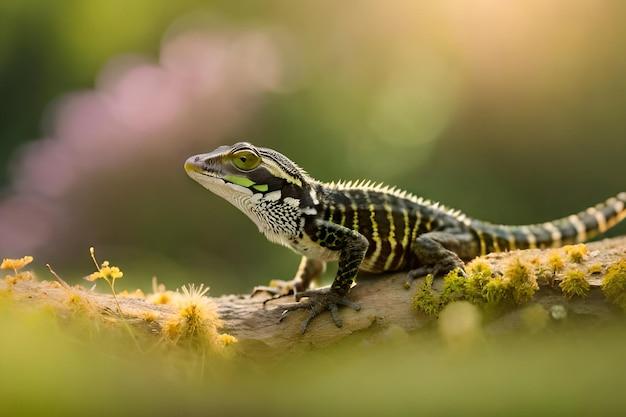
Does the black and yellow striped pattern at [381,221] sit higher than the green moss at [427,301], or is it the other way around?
the black and yellow striped pattern at [381,221]

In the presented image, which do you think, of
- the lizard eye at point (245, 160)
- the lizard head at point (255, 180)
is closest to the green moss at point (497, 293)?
the lizard head at point (255, 180)

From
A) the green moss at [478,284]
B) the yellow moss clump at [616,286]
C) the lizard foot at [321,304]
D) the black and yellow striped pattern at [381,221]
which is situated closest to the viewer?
the yellow moss clump at [616,286]

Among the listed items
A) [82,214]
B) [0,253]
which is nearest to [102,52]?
[82,214]

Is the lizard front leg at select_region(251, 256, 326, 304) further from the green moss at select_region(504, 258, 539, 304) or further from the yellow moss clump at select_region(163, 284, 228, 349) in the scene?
the green moss at select_region(504, 258, 539, 304)

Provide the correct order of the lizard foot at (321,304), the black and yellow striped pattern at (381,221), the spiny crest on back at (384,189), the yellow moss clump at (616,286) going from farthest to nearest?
the spiny crest on back at (384,189), the black and yellow striped pattern at (381,221), the lizard foot at (321,304), the yellow moss clump at (616,286)

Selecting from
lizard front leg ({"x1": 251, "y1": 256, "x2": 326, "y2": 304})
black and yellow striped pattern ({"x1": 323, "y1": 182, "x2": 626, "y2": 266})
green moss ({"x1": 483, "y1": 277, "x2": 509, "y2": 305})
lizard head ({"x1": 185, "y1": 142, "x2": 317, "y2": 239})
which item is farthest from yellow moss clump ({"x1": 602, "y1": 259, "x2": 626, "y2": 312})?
lizard front leg ({"x1": 251, "y1": 256, "x2": 326, "y2": 304})

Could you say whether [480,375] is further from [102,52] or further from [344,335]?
[102,52]

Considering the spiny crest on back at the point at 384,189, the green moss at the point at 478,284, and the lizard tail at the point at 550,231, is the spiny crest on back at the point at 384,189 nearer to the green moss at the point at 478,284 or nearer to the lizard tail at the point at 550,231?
the lizard tail at the point at 550,231
